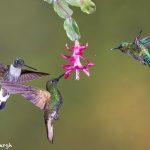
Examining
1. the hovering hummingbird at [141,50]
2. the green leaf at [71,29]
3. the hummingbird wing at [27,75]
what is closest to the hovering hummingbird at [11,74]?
the hummingbird wing at [27,75]

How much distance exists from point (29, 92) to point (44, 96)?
83 mm

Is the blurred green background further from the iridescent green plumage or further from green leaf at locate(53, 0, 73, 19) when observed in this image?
green leaf at locate(53, 0, 73, 19)

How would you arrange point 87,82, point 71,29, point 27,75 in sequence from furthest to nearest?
point 87,82
point 27,75
point 71,29

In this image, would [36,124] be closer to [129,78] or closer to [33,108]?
[33,108]

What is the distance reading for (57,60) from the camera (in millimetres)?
1753

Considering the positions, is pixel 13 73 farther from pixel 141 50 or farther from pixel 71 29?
pixel 141 50

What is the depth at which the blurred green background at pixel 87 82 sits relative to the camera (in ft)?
5.63

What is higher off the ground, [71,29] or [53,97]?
[71,29]

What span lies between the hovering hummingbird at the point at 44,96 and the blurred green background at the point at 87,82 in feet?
0.99

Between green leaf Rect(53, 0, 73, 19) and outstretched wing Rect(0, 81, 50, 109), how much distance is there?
0.22 meters

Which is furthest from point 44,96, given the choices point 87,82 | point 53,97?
point 87,82

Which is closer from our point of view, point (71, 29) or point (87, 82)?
point (71, 29)

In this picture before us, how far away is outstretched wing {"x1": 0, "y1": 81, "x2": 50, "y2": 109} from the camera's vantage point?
1.21 metres

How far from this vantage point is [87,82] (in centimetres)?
174
